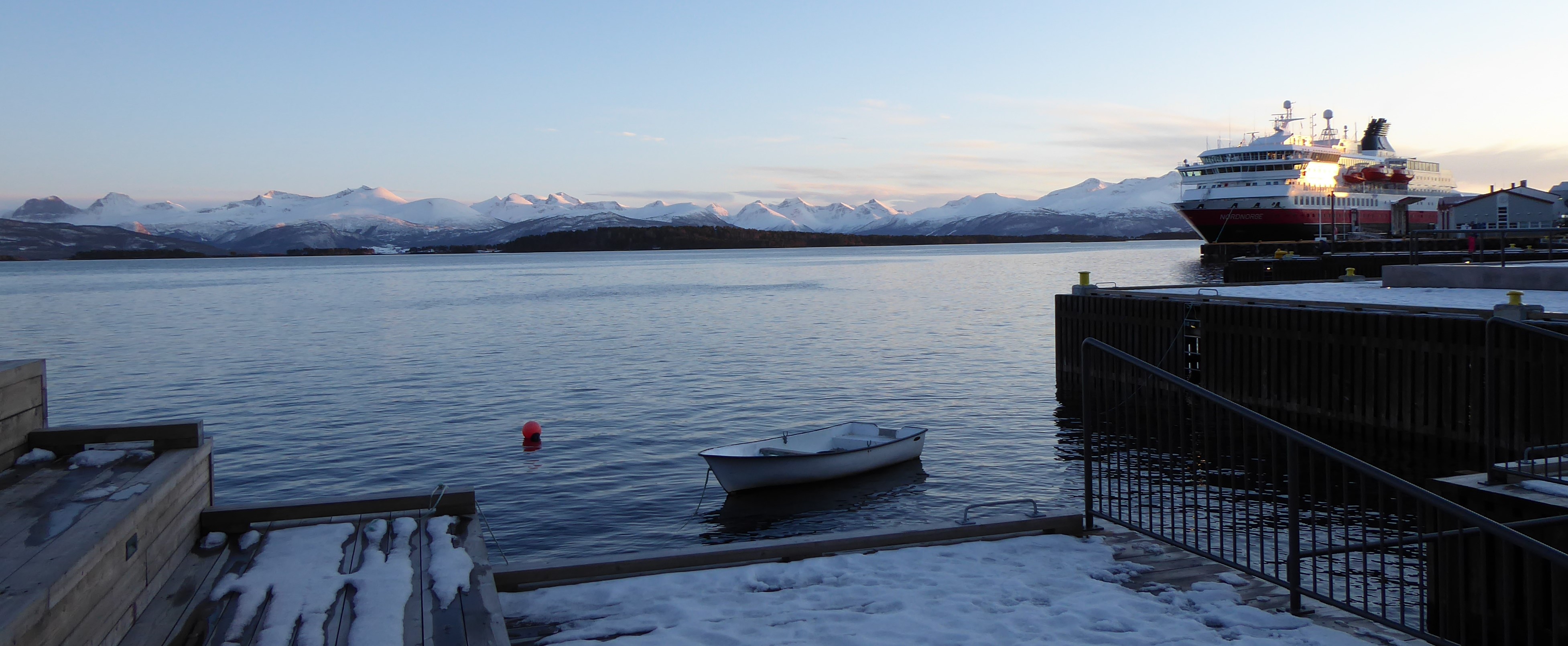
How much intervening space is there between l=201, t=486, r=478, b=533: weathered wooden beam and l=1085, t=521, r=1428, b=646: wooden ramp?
580cm

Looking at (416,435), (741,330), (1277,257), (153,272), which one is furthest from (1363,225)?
(153,272)

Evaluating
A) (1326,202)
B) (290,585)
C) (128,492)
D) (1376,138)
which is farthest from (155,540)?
(1376,138)

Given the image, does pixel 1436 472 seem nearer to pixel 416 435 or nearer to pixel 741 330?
pixel 416 435

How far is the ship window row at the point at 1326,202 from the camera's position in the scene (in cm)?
11481

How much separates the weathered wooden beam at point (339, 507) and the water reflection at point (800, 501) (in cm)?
751

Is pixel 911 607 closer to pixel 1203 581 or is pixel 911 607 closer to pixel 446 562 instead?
pixel 1203 581

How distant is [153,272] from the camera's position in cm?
19000

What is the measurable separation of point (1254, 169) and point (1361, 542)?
4610 inches

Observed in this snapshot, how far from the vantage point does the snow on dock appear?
711 centimetres

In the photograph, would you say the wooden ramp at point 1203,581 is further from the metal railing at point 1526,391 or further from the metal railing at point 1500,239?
the metal railing at point 1500,239

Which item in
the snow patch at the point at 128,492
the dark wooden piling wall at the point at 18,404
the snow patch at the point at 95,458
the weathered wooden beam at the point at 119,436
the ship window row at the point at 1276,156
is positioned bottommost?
the snow patch at the point at 128,492

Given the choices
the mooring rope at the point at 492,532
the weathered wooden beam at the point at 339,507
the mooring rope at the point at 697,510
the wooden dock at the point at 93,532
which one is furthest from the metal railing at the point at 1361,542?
the mooring rope at the point at 492,532

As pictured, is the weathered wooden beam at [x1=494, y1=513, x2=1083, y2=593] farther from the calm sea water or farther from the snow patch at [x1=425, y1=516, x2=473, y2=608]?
the calm sea water

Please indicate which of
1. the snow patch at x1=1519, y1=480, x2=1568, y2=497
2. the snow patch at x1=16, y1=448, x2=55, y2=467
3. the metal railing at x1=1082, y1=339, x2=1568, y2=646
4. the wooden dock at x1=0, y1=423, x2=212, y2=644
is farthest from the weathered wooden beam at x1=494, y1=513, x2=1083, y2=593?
the snow patch at x1=16, y1=448, x2=55, y2=467
